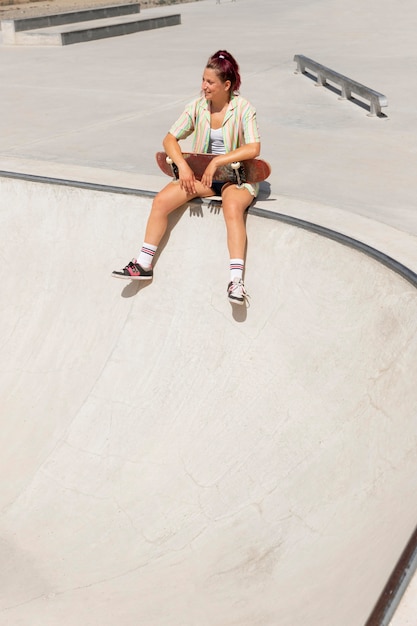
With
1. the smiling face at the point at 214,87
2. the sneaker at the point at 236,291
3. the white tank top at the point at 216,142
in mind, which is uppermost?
the smiling face at the point at 214,87

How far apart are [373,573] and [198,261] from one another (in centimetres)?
315

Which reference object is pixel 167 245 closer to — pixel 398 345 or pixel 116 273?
pixel 116 273

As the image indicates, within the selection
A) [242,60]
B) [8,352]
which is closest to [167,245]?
[8,352]

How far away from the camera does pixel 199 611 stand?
3879mm

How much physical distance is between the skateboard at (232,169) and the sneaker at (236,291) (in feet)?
2.83

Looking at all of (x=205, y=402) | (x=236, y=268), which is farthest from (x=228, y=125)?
(x=205, y=402)

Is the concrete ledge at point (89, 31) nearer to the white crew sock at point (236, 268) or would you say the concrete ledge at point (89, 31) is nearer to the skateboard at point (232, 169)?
the skateboard at point (232, 169)

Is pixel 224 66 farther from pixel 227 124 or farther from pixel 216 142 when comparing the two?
pixel 216 142

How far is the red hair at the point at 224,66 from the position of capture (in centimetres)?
518

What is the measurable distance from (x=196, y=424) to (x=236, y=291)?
0.92 m

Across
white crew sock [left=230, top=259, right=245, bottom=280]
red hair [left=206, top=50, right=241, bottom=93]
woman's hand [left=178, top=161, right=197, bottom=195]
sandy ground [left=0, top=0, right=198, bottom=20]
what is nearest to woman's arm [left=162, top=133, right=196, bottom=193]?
woman's hand [left=178, top=161, right=197, bottom=195]

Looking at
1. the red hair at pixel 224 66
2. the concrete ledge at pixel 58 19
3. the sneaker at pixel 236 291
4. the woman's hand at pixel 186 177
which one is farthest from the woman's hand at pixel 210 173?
the concrete ledge at pixel 58 19

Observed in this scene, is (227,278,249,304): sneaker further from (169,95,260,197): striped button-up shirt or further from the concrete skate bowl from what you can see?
(169,95,260,197): striped button-up shirt

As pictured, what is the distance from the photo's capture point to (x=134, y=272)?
5.66 meters
